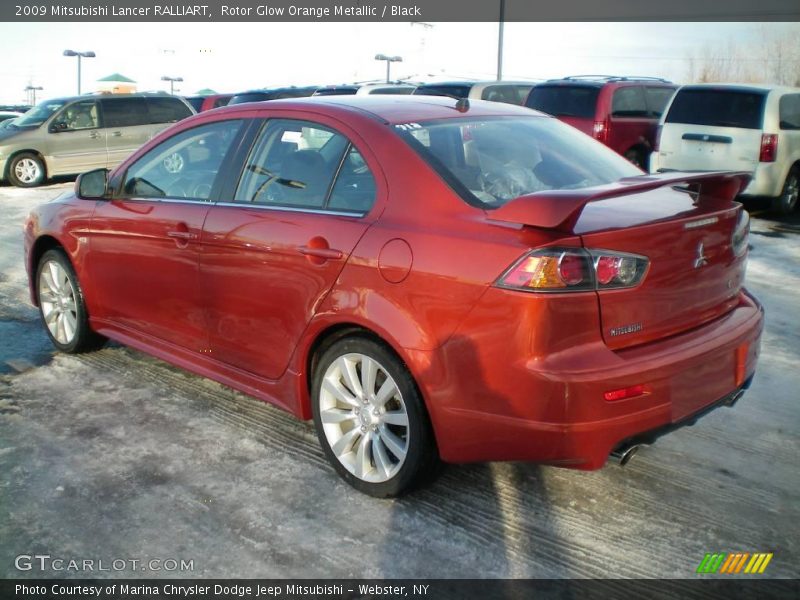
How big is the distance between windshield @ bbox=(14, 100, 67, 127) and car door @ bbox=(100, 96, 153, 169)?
38.8 inches

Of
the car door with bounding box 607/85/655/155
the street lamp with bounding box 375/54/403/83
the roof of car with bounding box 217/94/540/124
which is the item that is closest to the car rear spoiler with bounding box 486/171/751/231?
the roof of car with bounding box 217/94/540/124

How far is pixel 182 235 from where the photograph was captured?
4289mm

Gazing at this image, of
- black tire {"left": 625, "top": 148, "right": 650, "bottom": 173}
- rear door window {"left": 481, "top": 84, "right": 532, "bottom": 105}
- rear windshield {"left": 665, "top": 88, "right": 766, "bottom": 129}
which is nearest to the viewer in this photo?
rear windshield {"left": 665, "top": 88, "right": 766, "bottom": 129}

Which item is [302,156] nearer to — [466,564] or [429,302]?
[429,302]

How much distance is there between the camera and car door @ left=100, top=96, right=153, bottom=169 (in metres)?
17.2

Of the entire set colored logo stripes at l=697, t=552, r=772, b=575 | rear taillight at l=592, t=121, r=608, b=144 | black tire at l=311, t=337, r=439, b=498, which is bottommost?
colored logo stripes at l=697, t=552, r=772, b=575

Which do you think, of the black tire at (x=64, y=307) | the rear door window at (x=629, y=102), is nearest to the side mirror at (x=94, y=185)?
the black tire at (x=64, y=307)

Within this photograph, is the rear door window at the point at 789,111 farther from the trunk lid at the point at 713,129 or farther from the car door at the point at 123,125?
the car door at the point at 123,125

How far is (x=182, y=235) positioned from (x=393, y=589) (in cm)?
219

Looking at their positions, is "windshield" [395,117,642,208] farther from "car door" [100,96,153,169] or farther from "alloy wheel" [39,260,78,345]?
"car door" [100,96,153,169]

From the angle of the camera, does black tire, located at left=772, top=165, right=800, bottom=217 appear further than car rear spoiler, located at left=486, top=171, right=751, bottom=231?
Yes

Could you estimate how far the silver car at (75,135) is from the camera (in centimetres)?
1669

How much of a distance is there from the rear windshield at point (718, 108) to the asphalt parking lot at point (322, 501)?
7.23 metres

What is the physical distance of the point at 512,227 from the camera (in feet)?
10.1
